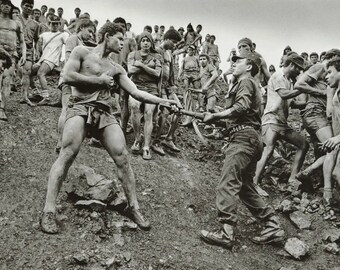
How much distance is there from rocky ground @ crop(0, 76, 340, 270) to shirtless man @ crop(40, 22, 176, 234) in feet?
1.59

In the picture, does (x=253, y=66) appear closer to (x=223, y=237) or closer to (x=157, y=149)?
(x=223, y=237)

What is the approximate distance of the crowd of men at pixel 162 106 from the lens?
16.9 ft

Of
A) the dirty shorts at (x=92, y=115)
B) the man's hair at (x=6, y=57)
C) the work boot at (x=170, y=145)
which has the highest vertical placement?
the man's hair at (x=6, y=57)

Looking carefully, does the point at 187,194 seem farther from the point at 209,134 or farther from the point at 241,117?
the point at 209,134

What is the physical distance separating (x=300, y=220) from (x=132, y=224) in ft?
9.13

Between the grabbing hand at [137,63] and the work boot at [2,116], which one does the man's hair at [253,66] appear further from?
the work boot at [2,116]

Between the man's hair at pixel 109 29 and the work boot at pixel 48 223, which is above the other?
the man's hair at pixel 109 29

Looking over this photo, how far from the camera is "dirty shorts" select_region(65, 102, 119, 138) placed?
5051mm

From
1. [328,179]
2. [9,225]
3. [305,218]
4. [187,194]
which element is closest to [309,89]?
[328,179]

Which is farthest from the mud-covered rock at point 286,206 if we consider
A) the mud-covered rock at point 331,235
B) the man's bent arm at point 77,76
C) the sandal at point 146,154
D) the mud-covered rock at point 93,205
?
the man's bent arm at point 77,76

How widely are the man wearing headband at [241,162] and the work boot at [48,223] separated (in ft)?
6.37

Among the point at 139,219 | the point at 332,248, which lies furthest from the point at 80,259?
the point at 332,248

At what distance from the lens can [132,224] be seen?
17.4ft

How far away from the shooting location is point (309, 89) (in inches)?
276
